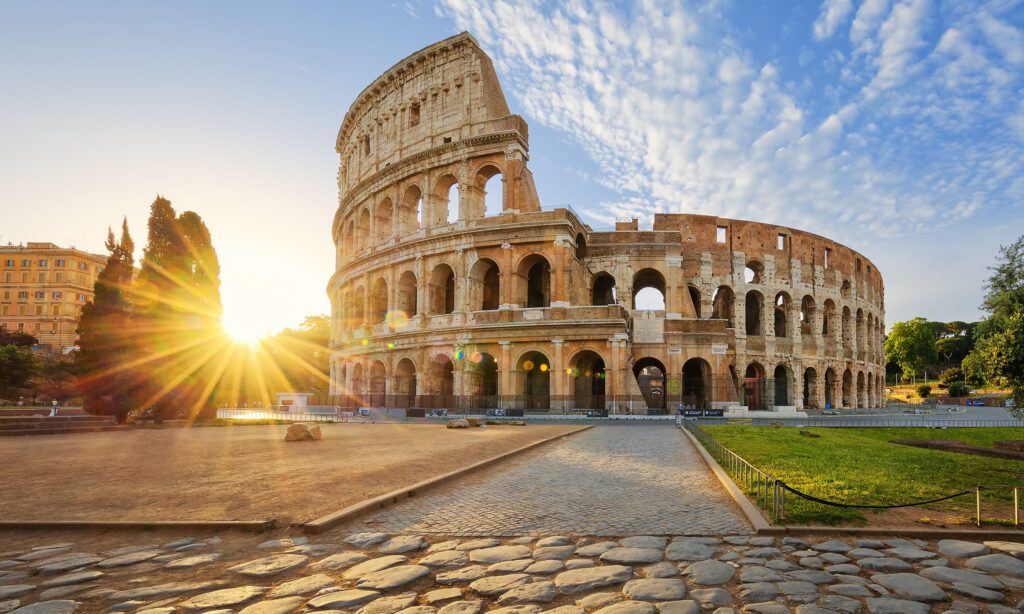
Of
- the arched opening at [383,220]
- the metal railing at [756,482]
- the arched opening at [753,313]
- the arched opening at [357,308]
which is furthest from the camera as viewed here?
the arched opening at [753,313]

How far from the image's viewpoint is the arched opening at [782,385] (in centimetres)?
4116

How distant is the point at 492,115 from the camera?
34312mm

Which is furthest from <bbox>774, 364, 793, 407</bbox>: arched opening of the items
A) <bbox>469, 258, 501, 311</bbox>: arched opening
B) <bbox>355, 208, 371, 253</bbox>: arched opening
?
<bbox>355, 208, 371, 253</bbox>: arched opening

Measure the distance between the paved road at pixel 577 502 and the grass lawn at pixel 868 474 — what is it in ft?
3.72

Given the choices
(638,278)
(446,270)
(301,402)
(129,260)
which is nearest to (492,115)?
(446,270)

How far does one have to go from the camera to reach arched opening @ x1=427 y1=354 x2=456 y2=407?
31891mm

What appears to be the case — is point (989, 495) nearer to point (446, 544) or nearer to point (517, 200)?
point (446, 544)

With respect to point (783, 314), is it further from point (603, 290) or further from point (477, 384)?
point (477, 384)

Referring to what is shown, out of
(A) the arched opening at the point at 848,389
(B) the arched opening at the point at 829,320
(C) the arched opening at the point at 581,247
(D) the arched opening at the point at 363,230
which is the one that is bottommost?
(A) the arched opening at the point at 848,389

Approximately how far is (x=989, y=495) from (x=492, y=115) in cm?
3140

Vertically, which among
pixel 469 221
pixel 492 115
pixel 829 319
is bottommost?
pixel 829 319

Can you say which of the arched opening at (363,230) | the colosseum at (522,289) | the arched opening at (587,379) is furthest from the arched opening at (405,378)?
the arched opening at (363,230)

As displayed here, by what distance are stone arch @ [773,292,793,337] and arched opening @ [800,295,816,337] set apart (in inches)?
47.6

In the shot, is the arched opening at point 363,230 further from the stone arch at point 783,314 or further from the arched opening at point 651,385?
the stone arch at point 783,314
